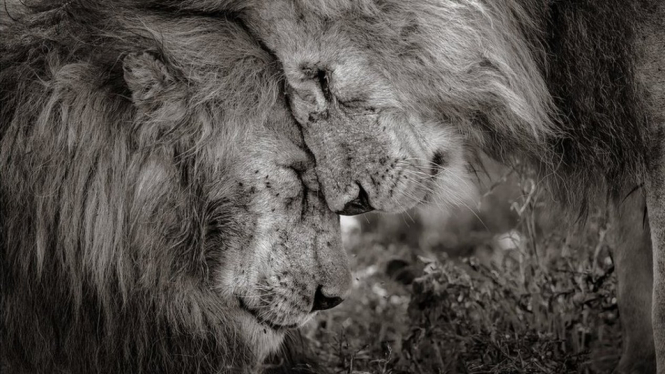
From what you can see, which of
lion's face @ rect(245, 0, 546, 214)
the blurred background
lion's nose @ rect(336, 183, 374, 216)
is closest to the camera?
lion's face @ rect(245, 0, 546, 214)

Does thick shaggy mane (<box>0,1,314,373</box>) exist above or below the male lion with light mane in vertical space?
below

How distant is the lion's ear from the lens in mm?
2842

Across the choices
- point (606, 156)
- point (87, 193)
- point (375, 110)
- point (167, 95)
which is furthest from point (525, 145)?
point (87, 193)

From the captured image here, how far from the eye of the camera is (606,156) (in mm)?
3010

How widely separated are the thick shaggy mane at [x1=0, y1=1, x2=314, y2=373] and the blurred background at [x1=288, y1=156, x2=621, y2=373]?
0.69 metres

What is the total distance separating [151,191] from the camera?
2963 mm

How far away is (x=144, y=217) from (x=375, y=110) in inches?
32.8

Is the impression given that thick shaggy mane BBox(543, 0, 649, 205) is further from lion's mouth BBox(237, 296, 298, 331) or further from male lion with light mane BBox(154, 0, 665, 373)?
lion's mouth BBox(237, 296, 298, 331)

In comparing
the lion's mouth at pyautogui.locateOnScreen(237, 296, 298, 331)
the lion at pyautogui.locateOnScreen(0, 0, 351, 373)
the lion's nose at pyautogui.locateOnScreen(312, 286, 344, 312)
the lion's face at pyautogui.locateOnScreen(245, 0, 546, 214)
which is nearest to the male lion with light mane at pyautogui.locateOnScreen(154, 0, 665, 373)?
the lion's face at pyautogui.locateOnScreen(245, 0, 546, 214)

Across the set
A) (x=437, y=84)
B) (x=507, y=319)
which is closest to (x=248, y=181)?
(x=437, y=84)

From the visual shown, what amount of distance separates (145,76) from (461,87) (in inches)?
39.4

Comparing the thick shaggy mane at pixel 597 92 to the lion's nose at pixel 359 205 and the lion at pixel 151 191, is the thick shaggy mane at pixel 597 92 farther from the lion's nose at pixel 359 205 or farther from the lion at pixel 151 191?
the lion at pixel 151 191

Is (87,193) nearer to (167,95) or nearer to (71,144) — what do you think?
(71,144)

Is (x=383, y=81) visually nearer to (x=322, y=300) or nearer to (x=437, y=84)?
(x=437, y=84)
